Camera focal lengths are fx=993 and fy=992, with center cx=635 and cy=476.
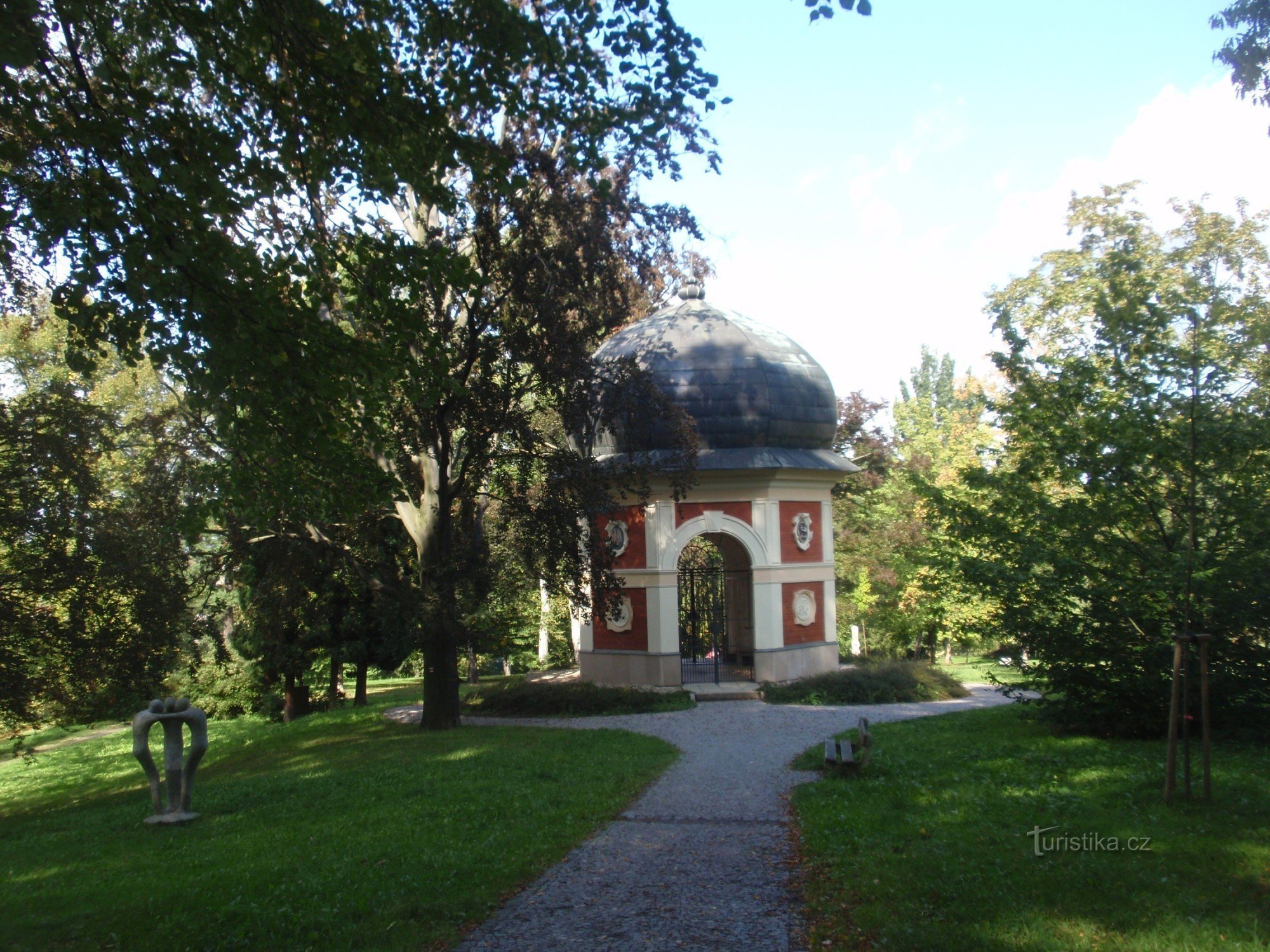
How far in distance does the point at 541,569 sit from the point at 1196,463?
31.8ft

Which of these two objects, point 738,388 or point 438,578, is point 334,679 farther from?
point 738,388

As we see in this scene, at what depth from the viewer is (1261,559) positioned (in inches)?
371

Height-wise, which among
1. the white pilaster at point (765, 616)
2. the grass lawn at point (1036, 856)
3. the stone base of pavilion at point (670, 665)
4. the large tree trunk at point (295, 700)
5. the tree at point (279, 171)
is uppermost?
the tree at point (279, 171)

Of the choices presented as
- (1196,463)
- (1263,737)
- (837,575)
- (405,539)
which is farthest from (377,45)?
(837,575)

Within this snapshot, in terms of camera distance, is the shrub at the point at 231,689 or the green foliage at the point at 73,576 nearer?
the green foliage at the point at 73,576

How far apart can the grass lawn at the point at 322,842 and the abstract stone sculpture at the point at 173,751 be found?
0.32 m

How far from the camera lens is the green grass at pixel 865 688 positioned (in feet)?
63.3

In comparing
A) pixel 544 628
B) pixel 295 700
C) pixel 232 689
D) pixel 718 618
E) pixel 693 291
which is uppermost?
pixel 693 291

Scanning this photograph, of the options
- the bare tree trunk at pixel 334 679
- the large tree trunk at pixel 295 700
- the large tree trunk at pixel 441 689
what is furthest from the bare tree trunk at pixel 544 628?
the large tree trunk at pixel 441 689

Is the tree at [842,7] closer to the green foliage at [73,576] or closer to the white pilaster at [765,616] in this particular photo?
the green foliage at [73,576]

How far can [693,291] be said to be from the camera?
920 inches

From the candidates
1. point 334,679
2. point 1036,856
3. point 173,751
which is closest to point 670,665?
point 334,679

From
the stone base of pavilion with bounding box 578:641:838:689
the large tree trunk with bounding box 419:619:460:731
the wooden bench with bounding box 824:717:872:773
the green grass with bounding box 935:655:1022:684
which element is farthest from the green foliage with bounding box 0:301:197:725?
the green grass with bounding box 935:655:1022:684

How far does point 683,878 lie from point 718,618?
16448 millimetres
